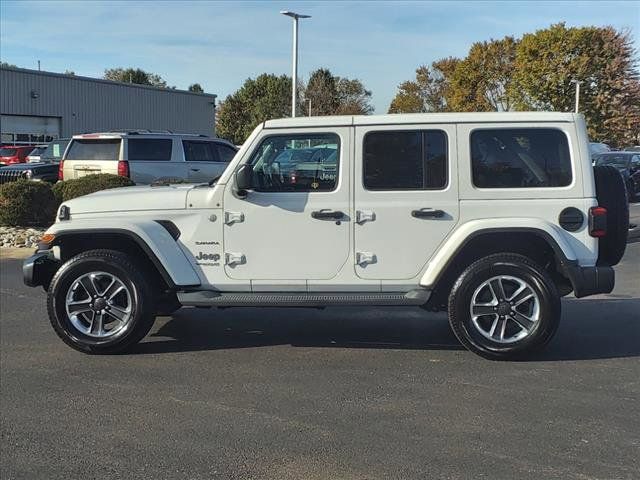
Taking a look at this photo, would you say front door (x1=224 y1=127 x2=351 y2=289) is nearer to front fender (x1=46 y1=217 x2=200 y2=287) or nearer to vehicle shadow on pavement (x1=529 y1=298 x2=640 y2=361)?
front fender (x1=46 y1=217 x2=200 y2=287)

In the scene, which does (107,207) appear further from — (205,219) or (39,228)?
(39,228)

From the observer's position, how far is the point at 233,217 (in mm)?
5562

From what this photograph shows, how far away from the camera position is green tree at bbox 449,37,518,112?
5328 centimetres

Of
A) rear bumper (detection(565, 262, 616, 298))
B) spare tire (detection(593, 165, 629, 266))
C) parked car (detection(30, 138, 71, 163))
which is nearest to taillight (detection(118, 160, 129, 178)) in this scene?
parked car (detection(30, 138, 71, 163))

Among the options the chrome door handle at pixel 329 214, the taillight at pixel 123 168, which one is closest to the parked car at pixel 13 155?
the taillight at pixel 123 168

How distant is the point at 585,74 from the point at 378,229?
149 feet

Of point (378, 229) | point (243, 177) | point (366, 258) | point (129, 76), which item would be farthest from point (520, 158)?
point (129, 76)

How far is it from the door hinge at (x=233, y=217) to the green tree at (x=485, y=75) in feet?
164

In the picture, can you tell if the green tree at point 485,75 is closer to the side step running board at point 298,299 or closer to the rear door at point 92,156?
the rear door at point 92,156

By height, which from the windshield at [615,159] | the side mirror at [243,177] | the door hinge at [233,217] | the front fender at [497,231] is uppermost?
the windshield at [615,159]

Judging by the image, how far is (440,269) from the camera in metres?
5.37

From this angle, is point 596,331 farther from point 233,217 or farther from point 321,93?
point 321,93

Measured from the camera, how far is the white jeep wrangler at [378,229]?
5332 millimetres

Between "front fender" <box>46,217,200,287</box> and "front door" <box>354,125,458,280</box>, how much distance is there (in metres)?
1.42
